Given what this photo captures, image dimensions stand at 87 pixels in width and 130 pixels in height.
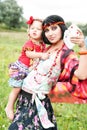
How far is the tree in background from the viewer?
49625mm

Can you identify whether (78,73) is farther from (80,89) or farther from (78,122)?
(78,122)

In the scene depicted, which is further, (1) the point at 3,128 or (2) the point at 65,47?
(1) the point at 3,128

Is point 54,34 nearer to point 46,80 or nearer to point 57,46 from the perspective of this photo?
point 57,46

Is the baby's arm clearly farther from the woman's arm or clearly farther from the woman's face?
the woman's arm

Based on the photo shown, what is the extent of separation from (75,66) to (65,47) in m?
0.30

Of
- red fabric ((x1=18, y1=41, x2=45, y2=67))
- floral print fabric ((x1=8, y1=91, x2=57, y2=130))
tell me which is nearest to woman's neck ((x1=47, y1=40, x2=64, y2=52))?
red fabric ((x1=18, y1=41, x2=45, y2=67))

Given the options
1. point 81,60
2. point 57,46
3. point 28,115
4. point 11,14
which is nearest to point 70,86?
point 81,60

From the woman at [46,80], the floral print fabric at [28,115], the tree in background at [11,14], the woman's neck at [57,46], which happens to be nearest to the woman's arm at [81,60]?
the woman at [46,80]

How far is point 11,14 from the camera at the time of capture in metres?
51.7

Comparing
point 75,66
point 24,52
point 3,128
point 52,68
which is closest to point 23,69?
point 24,52

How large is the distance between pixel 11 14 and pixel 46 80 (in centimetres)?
4816

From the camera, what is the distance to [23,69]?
430 cm

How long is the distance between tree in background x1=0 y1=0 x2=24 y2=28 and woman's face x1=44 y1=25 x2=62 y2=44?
44.8 metres

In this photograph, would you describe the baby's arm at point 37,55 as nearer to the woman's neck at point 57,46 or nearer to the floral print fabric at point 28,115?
the woman's neck at point 57,46
